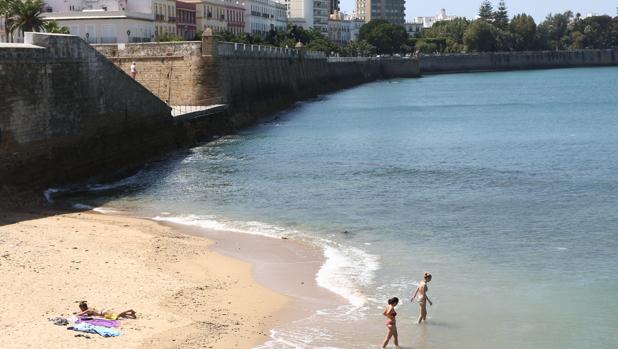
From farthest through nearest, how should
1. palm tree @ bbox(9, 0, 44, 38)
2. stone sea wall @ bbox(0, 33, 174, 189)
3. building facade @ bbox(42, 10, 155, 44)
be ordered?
building facade @ bbox(42, 10, 155, 44), palm tree @ bbox(9, 0, 44, 38), stone sea wall @ bbox(0, 33, 174, 189)

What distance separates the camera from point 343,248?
22766mm

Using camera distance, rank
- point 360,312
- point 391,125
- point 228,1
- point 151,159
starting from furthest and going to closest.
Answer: point 228,1 → point 391,125 → point 151,159 → point 360,312

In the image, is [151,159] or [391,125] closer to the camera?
[151,159]

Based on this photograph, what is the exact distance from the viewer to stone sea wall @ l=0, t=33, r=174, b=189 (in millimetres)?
27505

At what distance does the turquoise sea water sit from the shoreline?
0.89m

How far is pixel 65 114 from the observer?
103 feet

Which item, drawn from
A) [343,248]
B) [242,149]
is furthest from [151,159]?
[343,248]

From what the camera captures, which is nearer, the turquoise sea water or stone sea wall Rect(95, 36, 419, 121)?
the turquoise sea water

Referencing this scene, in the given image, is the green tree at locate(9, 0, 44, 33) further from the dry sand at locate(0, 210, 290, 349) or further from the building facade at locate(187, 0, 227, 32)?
the building facade at locate(187, 0, 227, 32)

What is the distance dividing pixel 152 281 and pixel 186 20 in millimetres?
85486

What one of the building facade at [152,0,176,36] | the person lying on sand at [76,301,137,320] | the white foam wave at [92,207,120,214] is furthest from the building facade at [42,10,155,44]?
the person lying on sand at [76,301,137,320]

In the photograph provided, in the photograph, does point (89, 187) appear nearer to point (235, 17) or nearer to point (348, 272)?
point (348, 272)

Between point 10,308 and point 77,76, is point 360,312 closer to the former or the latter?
point 10,308

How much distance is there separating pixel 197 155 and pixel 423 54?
513 feet
